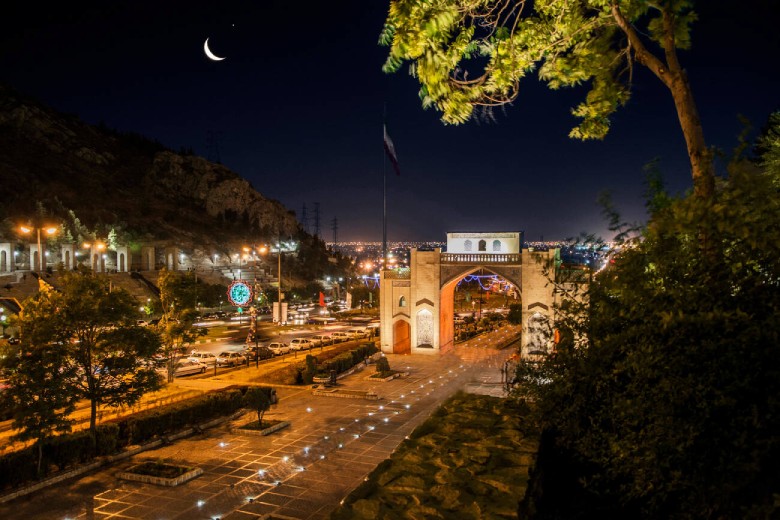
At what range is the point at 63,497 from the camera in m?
13.2

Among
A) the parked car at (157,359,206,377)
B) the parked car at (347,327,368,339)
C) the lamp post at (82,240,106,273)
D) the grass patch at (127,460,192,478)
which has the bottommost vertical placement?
the grass patch at (127,460,192,478)

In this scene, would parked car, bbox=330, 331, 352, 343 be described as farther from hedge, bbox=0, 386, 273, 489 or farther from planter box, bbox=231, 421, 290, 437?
planter box, bbox=231, 421, 290, 437

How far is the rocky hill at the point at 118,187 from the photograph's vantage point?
276 feet

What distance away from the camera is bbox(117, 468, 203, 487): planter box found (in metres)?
13.6

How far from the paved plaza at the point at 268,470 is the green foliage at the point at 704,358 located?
634 centimetres

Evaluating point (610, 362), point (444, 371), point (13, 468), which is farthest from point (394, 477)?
point (444, 371)

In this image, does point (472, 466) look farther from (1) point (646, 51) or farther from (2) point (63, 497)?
(2) point (63, 497)

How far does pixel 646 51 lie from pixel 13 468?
1626 cm

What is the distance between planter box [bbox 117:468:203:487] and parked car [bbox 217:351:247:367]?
18811 mm

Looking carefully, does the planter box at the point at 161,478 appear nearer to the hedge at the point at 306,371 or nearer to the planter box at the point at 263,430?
the planter box at the point at 263,430

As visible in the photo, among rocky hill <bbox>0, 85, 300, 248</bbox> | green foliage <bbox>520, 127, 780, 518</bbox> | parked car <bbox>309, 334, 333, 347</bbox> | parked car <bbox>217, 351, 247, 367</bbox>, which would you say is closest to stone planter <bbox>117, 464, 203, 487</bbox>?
green foliage <bbox>520, 127, 780, 518</bbox>

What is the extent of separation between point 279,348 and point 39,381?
24644 millimetres

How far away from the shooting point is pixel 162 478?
537 inches

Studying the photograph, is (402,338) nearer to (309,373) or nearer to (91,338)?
(309,373)
